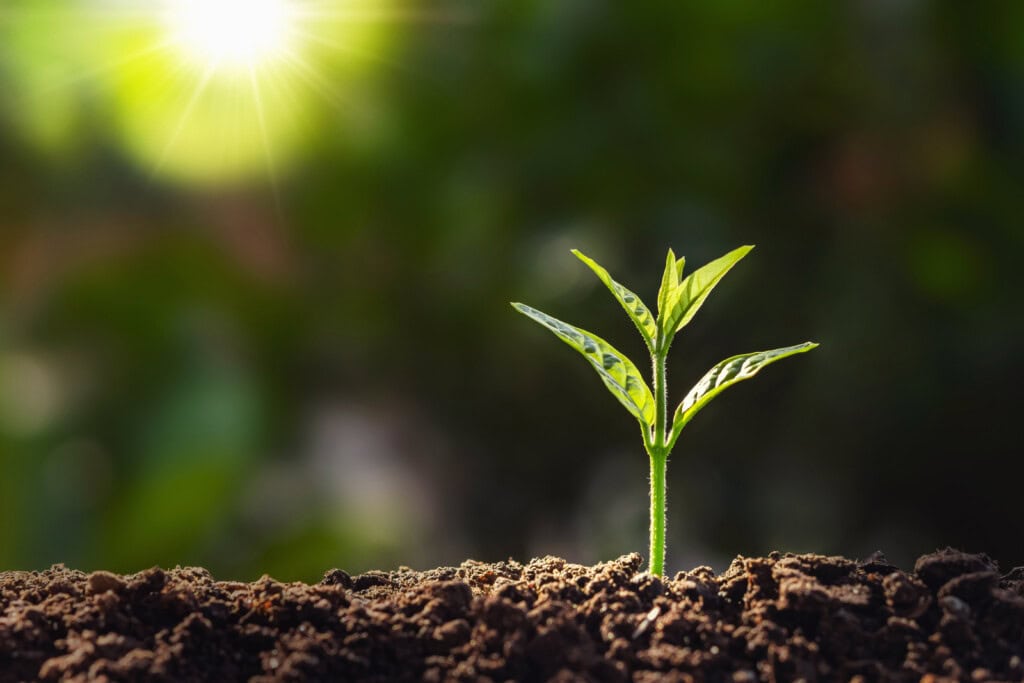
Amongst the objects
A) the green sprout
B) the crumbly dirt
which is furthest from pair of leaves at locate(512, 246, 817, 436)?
the crumbly dirt

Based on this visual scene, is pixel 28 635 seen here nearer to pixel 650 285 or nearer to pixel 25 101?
pixel 650 285

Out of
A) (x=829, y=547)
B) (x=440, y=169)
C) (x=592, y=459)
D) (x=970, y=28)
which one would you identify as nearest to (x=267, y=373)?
(x=440, y=169)

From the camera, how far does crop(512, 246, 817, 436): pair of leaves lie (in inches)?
47.0

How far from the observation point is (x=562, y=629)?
1.01 meters

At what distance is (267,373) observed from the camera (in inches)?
112

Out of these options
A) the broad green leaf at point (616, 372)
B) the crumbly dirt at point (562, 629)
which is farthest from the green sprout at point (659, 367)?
the crumbly dirt at point (562, 629)

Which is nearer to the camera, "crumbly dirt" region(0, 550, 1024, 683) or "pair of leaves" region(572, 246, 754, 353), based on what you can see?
"crumbly dirt" region(0, 550, 1024, 683)

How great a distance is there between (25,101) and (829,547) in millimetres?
2779

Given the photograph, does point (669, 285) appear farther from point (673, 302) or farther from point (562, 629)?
point (562, 629)

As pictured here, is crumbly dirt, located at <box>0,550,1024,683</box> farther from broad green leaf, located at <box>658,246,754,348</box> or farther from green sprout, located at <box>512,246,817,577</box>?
broad green leaf, located at <box>658,246,754,348</box>

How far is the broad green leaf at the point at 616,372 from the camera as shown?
1194 millimetres

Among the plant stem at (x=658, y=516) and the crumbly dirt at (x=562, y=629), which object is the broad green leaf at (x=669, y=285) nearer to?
the plant stem at (x=658, y=516)

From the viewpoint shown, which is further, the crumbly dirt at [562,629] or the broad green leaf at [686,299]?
the broad green leaf at [686,299]

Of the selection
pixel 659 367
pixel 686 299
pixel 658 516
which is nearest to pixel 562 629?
pixel 658 516
